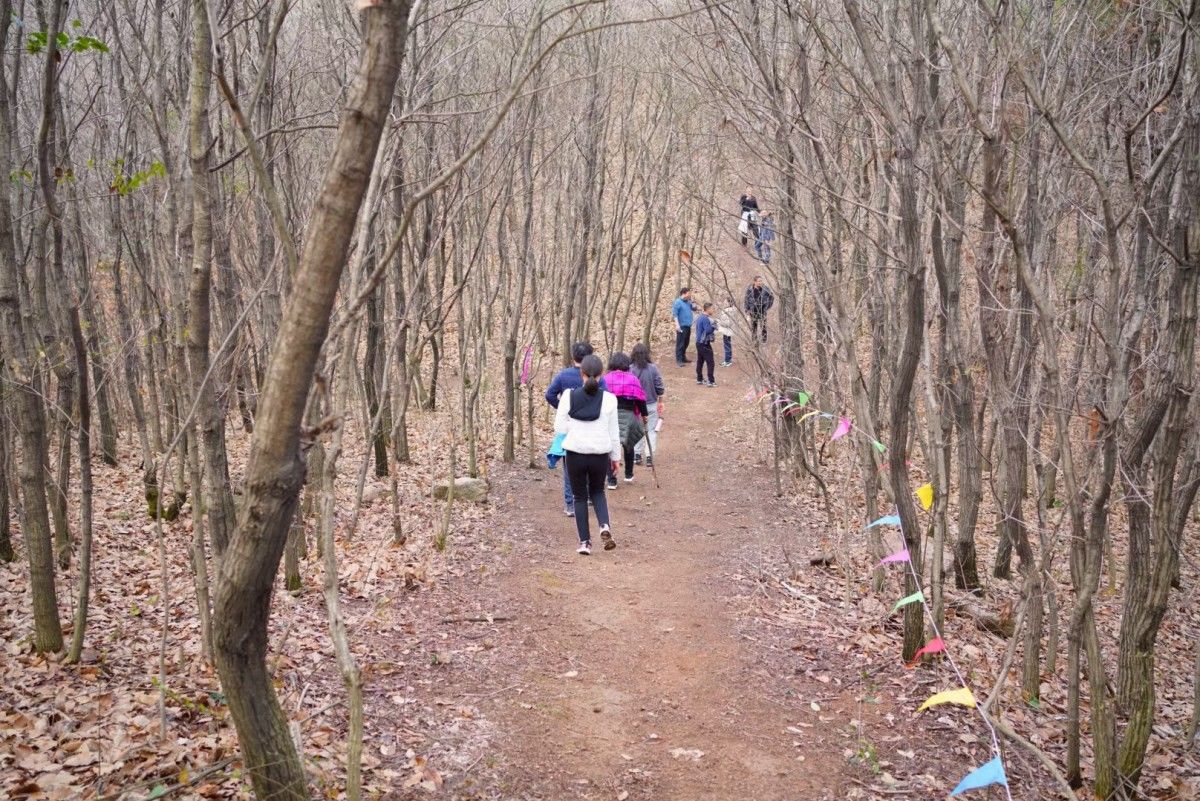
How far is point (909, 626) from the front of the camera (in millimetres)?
6207

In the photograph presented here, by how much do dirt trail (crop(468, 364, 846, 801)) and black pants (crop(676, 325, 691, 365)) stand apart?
32.0 ft

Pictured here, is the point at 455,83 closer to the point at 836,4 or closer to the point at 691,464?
the point at 836,4

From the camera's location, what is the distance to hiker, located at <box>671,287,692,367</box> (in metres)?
19.2

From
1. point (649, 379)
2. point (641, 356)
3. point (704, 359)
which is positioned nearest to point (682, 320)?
point (704, 359)

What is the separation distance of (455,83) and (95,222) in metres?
8.44

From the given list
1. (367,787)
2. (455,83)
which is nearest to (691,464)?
(455,83)

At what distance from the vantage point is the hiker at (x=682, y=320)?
1922 centimetres

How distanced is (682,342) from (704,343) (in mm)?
2024

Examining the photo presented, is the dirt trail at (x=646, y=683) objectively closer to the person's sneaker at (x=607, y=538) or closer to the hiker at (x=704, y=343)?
the person's sneaker at (x=607, y=538)

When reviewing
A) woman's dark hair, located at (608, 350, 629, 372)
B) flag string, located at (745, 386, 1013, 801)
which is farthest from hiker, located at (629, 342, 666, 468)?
flag string, located at (745, 386, 1013, 801)

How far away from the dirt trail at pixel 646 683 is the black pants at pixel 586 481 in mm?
449

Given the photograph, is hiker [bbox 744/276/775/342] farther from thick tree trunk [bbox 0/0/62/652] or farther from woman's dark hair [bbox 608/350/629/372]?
thick tree trunk [bbox 0/0/62/652]

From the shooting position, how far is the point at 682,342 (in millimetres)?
20172

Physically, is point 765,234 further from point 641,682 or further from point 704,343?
point 641,682
